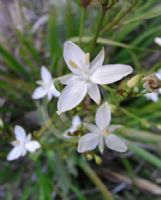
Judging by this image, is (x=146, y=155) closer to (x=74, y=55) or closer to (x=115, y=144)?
(x=115, y=144)

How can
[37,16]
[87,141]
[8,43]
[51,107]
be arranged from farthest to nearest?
1. [37,16]
2. [8,43]
3. [51,107]
4. [87,141]

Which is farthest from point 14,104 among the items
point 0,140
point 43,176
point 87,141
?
point 87,141

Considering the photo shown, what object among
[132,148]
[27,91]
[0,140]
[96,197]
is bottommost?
[96,197]

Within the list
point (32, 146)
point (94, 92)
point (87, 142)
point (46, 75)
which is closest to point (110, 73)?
point (94, 92)

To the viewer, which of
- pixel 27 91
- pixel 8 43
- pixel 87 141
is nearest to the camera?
pixel 87 141

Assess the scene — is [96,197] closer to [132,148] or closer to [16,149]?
[132,148]

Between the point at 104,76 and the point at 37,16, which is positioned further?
the point at 37,16
